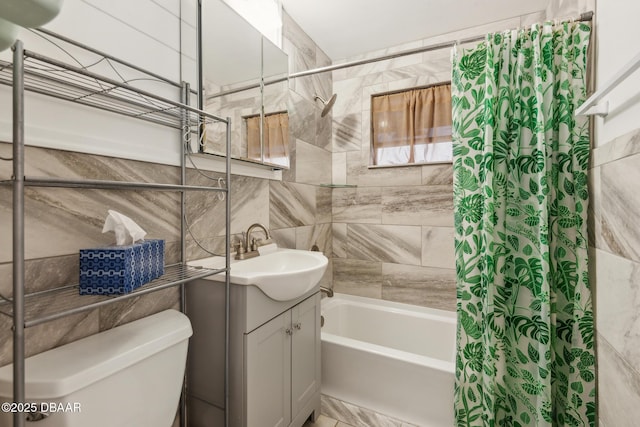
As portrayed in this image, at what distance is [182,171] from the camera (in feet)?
4.22

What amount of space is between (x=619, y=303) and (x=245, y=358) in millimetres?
1340

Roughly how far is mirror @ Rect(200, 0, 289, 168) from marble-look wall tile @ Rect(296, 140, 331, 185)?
24cm

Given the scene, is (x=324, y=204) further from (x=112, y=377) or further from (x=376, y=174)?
(x=112, y=377)

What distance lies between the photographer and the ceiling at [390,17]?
1.93 metres

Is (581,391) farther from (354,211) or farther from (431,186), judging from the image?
(354,211)

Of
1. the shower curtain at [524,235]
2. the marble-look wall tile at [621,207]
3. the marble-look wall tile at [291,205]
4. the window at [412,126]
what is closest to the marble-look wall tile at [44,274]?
the marble-look wall tile at [291,205]

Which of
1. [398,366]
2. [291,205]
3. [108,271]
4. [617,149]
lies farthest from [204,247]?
[617,149]

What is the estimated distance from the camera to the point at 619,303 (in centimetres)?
98

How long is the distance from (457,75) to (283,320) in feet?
4.95

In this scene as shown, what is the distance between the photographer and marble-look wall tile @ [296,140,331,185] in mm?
2164

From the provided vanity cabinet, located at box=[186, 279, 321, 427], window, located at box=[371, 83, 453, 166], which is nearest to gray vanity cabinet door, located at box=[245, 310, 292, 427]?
vanity cabinet, located at box=[186, 279, 321, 427]

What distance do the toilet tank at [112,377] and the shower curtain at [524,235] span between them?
131cm

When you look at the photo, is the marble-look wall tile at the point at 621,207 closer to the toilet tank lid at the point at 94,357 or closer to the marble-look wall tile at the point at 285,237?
the toilet tank lid at the point at 94,357

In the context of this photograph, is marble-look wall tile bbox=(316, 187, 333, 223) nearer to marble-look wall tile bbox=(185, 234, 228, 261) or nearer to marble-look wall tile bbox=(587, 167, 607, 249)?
marble-look wall tile bbox=(185, 234, 228, 261)
